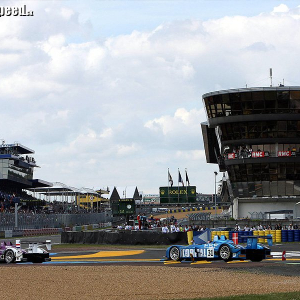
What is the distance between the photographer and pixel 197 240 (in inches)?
1069

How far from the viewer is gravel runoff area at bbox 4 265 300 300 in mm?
15984

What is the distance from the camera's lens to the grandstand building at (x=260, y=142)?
7075 centimetres

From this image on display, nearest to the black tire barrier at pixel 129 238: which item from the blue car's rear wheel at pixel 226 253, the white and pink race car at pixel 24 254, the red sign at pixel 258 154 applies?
the blue car's rear wheel at pixel 226 253

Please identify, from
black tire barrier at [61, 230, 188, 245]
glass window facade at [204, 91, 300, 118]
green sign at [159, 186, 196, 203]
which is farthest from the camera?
green sign at [159, 186, 196, 203]

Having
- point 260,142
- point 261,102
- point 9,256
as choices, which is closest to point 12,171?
point 260,142

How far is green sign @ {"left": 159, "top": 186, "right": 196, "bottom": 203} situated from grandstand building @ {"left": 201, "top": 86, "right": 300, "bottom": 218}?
22.4 m

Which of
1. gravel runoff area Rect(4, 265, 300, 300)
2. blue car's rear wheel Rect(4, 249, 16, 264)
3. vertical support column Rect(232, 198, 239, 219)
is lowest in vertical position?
gravel runoff area Rect(4, 265, 300, 300)

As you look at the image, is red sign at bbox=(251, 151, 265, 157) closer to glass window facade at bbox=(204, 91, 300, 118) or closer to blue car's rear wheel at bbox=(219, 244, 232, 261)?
glass window facade at bbox=(204, 91, 300, 118)

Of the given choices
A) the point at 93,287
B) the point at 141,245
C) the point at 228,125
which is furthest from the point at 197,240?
the point at 228,125

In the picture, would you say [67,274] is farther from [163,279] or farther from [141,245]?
[141,245]

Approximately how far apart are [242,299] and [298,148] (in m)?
61.2

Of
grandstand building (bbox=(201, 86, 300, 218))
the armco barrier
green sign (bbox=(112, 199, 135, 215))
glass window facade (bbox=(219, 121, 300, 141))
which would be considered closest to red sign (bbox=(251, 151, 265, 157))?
grandstand building (bbox=(201, 86, 300, 218))

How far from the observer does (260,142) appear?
73.5 metres

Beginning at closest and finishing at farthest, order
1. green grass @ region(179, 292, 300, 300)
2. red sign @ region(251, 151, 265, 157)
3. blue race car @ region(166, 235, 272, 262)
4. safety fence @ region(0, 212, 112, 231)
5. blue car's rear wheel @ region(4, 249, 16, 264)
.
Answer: green grass @ region(179, 292, 300, 300) < blue race car @ region(166, 235, 272, 262) < blue car's rear wheel @ region(4, 249, 16, 264) < safety fence @ region(0, 212, 112, 231) < red sign @ region(251, 151, 265, 157)
